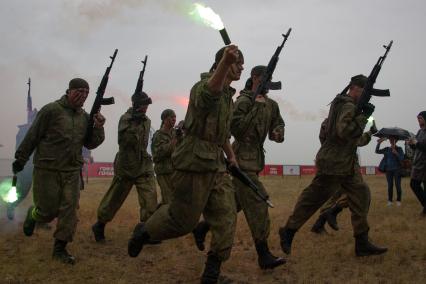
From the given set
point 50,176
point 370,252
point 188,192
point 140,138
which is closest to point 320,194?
point 370,252

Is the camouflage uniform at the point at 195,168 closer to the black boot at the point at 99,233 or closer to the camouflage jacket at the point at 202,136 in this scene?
the camouflage jacket at the point at 202,136

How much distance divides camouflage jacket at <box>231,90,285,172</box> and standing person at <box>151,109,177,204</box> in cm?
248

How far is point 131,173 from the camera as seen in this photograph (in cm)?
716

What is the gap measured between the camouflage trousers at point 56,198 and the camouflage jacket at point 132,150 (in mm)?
1411

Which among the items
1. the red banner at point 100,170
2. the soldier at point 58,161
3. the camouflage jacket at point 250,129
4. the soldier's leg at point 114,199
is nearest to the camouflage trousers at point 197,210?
the camouflage jacket at point 250,129

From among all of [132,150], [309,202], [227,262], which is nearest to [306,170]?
[132,150]

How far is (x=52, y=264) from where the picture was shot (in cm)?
541

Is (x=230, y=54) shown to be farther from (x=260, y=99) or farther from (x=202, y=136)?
(x=260, y=99)

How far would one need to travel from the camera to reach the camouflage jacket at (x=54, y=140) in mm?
5770

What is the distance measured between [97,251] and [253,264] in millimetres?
2279

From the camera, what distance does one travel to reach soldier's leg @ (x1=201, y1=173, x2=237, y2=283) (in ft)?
14.3

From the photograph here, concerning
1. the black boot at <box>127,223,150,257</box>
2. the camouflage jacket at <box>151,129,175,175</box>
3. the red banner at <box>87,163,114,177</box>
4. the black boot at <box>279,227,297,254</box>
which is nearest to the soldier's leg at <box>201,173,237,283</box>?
the black boot at <box>127,223,150,257</box>

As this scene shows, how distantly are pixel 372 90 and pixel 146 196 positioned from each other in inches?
146

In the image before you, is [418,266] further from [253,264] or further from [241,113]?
[241,113]
